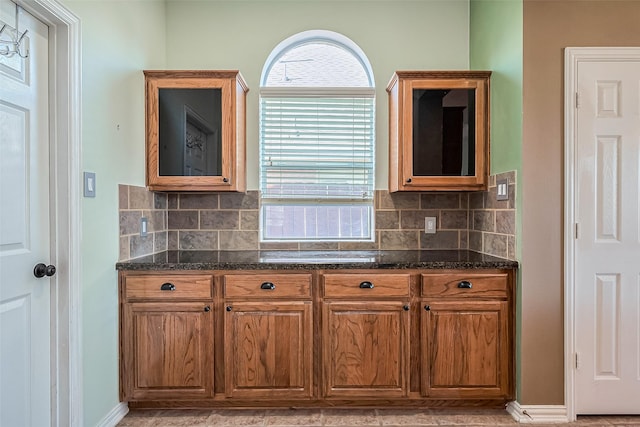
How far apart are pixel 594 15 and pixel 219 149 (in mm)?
2273

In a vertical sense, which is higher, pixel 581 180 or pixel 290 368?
pixel 581 180

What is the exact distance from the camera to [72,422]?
70.4 inches

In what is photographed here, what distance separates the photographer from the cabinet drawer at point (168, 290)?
7.02ft

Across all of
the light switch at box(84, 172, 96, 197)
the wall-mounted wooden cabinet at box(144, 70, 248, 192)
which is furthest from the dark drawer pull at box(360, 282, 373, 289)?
the light switch at box(84, 172, 96, 197)

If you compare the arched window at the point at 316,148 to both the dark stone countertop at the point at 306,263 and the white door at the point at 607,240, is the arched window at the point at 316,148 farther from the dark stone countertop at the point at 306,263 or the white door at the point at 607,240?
the white door at the point at 607,240

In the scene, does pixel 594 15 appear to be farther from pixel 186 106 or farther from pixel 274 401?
pixel 274 401

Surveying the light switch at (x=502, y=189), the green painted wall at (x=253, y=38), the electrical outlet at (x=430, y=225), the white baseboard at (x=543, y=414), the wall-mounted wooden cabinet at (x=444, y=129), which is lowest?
the white baseboard at (x=543, y=414)

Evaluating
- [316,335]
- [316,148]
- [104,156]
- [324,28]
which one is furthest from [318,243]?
[324,28]

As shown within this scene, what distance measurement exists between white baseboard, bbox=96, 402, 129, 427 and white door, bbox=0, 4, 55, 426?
32cm

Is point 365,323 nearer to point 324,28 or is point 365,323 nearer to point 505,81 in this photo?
point 505,81

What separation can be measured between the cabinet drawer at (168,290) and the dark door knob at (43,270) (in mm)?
458

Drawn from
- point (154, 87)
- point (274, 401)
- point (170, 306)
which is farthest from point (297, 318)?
point (154, 87)

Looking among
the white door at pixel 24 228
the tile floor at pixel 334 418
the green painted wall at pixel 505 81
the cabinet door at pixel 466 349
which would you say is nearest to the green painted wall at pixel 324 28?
the green painted wall at pixel 505 81

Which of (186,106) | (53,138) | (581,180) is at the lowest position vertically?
(581,180)
